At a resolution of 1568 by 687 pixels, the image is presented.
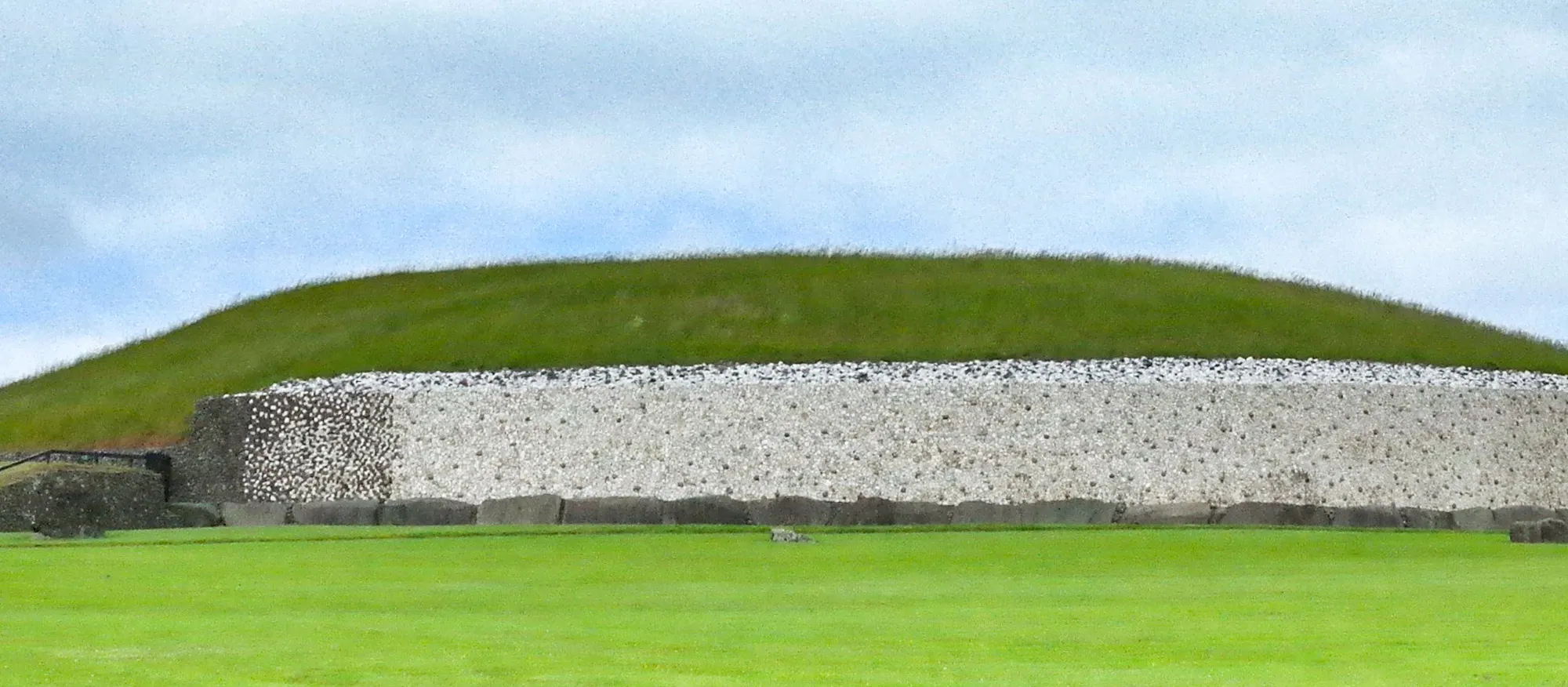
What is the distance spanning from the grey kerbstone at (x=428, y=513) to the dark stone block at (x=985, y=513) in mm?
7976

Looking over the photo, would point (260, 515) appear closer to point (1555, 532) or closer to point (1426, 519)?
point (1426, 519)

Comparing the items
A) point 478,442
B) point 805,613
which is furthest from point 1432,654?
point 478,442

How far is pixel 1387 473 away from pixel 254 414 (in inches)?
877

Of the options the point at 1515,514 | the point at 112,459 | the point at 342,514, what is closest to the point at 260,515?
the point at 342,514

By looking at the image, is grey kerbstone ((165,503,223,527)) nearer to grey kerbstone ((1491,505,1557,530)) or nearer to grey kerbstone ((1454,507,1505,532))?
grey kerbstone ((1454,507,1505,532))

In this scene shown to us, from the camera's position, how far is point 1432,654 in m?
10.6

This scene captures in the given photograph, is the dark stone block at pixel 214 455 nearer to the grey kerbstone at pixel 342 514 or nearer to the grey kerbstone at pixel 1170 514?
the grey kerbstone at pixel 342 514

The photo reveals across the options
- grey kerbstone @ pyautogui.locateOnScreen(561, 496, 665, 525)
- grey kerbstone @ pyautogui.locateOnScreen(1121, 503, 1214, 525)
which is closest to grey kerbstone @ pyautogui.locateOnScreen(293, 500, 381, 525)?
grey kerbstone @ pyautogui.locateOnScreen(561, 496, 665, 525)

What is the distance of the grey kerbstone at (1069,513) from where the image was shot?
30141 millimetres

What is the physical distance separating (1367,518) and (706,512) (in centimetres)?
1141

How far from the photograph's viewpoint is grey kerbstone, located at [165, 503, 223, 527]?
32.5m

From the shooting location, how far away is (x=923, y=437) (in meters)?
35.0

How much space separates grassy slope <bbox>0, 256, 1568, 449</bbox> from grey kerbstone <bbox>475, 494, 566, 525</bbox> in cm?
855

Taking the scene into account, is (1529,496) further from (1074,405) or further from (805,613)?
(805,613)
